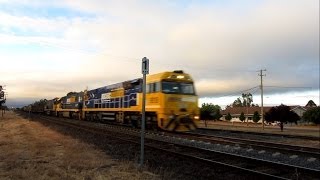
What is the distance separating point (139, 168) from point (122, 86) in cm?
2216

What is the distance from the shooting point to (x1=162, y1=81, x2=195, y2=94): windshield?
82.3 ft

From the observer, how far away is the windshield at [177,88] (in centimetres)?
2509

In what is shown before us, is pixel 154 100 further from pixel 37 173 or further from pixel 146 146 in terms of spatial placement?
pixel 37 173

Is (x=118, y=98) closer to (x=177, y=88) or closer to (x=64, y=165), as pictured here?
(x=177, y=88)

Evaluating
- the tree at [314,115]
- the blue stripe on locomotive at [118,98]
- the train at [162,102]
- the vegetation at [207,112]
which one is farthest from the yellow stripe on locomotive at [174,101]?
the tree at [314,115]

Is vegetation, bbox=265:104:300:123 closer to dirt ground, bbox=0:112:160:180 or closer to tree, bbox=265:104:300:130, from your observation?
tree, bbox=265:104:300:130

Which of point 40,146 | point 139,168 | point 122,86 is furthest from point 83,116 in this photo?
point 139,168

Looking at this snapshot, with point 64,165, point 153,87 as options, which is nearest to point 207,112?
point 153,87

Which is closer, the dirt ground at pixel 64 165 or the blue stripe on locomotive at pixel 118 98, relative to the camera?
the dirt ground at pixel 64 165

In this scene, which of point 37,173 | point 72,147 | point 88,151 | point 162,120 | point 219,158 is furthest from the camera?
point 162,120

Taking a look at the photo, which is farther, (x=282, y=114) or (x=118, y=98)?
(x=282, y=114)

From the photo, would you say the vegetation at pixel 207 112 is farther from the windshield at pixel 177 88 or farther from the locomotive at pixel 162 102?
the windshield at pixel 177 88

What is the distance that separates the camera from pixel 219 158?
14430 millimetres

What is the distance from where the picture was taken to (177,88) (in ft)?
83.5
